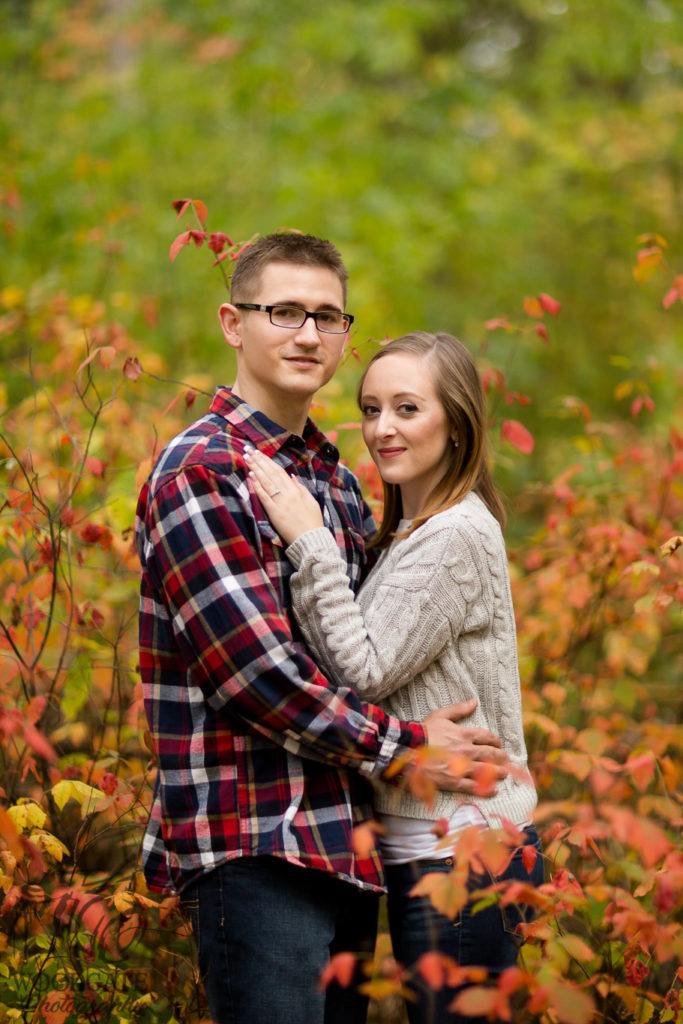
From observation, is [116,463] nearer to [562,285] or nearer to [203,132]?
[203,132]

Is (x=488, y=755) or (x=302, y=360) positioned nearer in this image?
(x=488, y=755)

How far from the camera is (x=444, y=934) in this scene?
2.19 metres

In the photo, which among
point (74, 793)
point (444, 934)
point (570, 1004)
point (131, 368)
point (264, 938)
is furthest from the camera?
point (131, 368)

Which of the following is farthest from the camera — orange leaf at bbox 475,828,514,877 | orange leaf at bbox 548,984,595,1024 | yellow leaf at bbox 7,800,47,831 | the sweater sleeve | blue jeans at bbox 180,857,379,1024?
yellow leaf at bbox 7,800,47,831

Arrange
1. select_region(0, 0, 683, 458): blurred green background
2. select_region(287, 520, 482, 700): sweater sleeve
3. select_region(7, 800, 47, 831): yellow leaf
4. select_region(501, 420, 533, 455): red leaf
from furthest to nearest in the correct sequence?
select_region(0, 0, 683, 458): blurred green background, select_region(501, 420, 533, 455): red leaf, select_region(7, 800, 47, 831): yellow leaf, select_region(287, 520, 482, 700): sweater sleeve

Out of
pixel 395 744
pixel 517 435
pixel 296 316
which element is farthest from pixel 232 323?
pixel 517 435

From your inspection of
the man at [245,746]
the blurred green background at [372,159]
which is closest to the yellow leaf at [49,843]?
the man at [245,746]

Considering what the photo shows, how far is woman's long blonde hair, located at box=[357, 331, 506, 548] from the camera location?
8.39ft

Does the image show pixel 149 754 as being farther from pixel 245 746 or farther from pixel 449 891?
pixel 449 891

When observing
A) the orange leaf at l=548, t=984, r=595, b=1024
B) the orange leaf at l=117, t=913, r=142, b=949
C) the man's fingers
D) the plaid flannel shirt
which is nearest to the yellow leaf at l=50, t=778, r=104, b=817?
the orange leaf at l=117, t=913, r=142, b=949

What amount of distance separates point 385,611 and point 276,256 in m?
1.01

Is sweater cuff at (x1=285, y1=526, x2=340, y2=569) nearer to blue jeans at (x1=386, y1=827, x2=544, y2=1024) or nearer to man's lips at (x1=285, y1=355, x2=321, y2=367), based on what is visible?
man's lips at (x1=285, y1=355, x2=321, y2=367)

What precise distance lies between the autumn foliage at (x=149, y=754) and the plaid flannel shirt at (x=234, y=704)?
319mm

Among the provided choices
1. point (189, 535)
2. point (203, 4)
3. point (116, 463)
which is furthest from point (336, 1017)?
point (203, 4)
